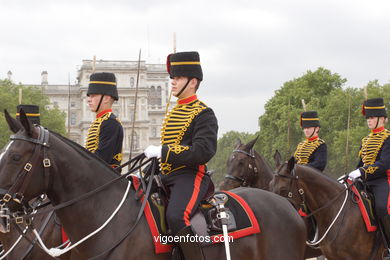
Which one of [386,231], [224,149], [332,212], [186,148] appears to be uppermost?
[186,148]

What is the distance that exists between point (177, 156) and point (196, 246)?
2.20 ft

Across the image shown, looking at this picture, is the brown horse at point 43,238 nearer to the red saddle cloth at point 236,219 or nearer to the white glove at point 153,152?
the red saddle cloth at point 236,219

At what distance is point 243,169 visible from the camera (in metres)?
9.64

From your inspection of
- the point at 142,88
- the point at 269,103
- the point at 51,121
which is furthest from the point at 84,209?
the point at 142,88

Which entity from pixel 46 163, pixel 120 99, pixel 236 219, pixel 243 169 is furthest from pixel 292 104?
pixel 120 99

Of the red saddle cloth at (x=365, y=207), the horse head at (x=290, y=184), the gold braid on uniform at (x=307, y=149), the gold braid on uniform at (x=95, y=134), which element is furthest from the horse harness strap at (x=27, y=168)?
the gold braid on uniform at (x=307, y=149)

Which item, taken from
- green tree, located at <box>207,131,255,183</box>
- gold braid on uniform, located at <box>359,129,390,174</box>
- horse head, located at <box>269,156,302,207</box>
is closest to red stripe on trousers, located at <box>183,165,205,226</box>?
horse head, located at <box>269,156,302,207</box>

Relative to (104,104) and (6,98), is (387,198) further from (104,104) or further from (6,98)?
(6,98)

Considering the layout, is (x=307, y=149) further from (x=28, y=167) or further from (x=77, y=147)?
(x=28, y=167)

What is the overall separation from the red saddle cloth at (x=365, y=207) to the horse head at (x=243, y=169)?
5.71 feet

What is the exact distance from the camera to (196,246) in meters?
4.90

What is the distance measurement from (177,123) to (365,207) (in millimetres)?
3802

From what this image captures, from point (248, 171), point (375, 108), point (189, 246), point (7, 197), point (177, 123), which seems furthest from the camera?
point (248, 171)

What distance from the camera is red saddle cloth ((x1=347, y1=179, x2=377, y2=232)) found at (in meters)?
8.09
